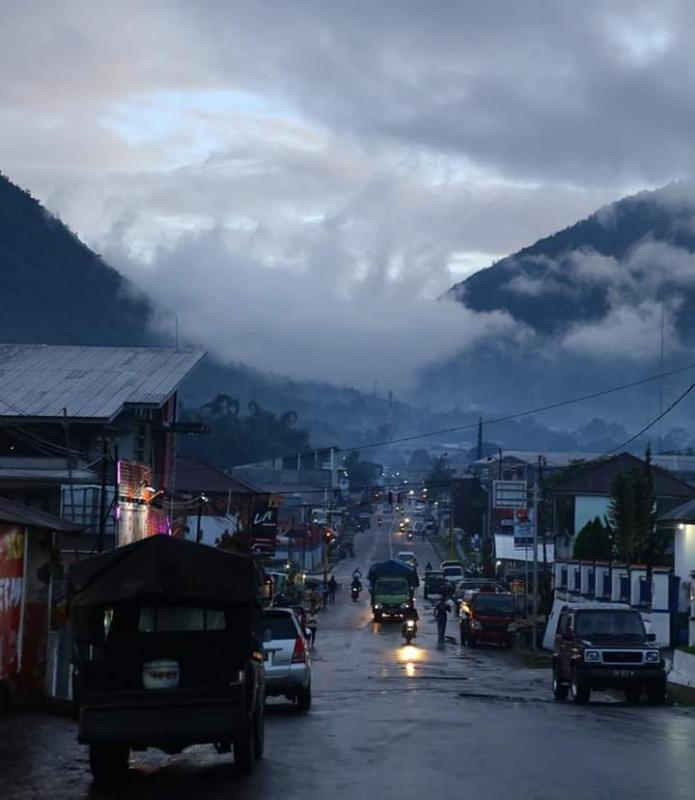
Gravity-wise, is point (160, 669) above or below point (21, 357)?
below

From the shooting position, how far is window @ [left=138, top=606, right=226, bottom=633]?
14.8 m

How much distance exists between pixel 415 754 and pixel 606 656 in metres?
10.8

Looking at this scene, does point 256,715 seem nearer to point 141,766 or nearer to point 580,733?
point 141,766

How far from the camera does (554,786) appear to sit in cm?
1346

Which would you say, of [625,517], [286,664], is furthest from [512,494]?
[286,664]

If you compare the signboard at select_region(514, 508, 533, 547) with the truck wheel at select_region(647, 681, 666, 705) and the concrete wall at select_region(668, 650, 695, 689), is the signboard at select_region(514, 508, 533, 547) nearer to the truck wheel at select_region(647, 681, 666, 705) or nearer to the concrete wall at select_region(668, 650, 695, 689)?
the concrete wall at select_region(668, 650, 695, 689)

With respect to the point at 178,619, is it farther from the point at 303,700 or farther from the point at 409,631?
the point at 409,631

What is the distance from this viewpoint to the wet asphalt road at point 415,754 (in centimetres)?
1359

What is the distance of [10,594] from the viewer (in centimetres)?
2331

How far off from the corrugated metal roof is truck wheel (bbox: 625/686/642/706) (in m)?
25.2

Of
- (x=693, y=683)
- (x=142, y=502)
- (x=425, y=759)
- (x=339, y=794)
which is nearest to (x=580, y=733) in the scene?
(x=425, y=759)

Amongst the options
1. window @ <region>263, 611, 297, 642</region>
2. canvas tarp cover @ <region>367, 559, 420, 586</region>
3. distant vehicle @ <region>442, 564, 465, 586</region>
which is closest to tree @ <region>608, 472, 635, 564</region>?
canvas tarp cover @ <region>367, 559, 420, 586</region>

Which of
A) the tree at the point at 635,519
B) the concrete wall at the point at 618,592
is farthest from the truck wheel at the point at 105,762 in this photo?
the tree at the point at 635,519

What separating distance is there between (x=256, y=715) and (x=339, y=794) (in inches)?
98.1
